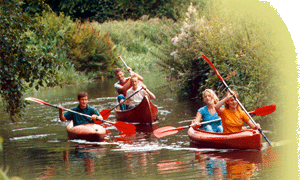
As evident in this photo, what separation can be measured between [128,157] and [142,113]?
3493 mm

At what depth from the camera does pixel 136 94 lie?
11.2m

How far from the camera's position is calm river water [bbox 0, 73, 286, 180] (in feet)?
19.5

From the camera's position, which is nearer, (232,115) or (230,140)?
(230,140)

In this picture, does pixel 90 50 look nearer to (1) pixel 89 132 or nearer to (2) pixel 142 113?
(2) pixel 142 113

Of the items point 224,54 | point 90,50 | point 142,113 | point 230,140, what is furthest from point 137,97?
point 90,50

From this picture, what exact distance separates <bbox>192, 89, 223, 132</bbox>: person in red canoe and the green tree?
275cm

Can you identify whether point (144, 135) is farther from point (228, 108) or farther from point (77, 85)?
point (77, 85)

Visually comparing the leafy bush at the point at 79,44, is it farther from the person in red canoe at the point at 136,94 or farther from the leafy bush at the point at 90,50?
the person in red canoe at the point at 136,94

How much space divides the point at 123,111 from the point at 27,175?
15.4 ft

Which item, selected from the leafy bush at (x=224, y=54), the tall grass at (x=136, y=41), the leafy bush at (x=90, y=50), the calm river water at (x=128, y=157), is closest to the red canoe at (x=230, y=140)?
the calm river water at (x=128, y=157)

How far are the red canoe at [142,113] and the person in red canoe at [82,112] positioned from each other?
1.29 m

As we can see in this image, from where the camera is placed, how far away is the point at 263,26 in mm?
9234

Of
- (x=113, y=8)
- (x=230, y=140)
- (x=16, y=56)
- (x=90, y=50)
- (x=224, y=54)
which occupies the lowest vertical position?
(x=230, y=140)

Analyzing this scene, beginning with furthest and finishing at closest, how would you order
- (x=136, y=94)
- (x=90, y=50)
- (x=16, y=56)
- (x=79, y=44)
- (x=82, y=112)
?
(x=90, y=50), (x=79, y=44), (x=136, y=94), (x=82, y=112), (x=16, y=56)
